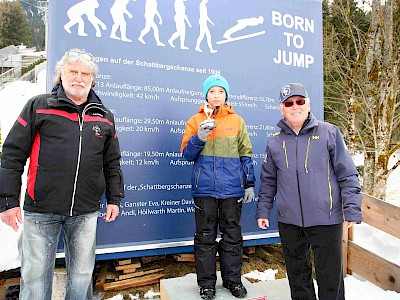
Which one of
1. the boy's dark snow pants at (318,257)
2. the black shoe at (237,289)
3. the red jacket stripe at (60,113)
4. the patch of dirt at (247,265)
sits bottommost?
the patch of dirt at (247,265)

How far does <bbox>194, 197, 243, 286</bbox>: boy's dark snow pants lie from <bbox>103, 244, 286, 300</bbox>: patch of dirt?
0.97 metres

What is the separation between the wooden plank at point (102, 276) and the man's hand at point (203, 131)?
1.94 metres

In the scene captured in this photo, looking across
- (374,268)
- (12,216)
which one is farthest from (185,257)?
(12,216)

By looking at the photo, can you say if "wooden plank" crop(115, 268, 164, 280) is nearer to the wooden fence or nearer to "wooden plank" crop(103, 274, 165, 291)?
"wooden plank" crop(103, 274, 165, 291)

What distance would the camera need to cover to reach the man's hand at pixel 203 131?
2.60 metres

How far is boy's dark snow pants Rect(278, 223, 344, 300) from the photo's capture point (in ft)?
7.94

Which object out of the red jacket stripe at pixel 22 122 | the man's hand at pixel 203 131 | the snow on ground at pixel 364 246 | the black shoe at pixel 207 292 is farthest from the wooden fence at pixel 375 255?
the red jacket stripe at pixel 22 122

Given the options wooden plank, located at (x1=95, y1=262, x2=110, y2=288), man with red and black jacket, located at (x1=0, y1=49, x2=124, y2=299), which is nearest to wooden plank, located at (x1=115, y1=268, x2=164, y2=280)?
wooden plank, located at (x1=95, y1=262, x2=110, y2=288)

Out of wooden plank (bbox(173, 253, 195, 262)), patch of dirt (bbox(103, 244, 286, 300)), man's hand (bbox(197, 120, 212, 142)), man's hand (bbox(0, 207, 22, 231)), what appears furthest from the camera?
wooden plank (bbox(173, 253, 195, 262))

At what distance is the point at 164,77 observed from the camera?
359 centimetres

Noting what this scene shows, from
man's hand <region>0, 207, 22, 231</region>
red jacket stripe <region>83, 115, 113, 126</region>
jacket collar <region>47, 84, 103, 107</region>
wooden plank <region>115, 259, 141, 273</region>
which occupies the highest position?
jacket collar <region>47, 84, 103, 107</region>

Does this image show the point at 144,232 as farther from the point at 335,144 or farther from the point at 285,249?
the point at 335,144

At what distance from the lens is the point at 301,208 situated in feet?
7.97

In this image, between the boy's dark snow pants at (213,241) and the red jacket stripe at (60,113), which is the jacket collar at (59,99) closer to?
the red jacket stripe at (60,113)
